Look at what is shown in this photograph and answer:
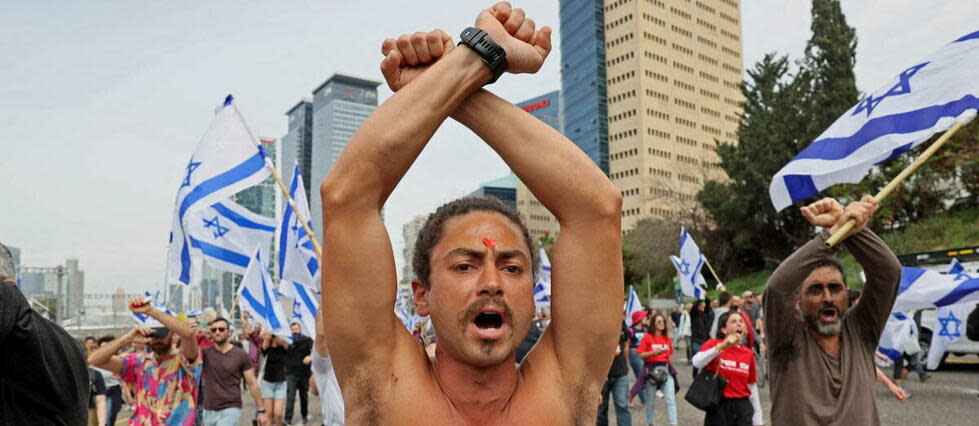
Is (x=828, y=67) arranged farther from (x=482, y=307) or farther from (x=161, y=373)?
(x=482, y=307)

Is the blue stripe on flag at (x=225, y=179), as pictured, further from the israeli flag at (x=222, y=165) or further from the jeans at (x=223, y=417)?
the jeans at (x=223, y=417)

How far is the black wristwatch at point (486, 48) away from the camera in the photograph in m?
1.95

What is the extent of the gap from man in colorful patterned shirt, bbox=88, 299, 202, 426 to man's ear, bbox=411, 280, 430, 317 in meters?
5.07

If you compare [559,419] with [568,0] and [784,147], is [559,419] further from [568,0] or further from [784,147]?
[568,0]

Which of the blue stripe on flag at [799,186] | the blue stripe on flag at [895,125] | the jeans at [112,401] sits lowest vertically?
the jeans at [112,401]

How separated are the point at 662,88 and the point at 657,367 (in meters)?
100

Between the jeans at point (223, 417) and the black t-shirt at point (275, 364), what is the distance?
103 inches

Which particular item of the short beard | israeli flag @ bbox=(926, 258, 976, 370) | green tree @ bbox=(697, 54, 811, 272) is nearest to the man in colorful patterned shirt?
the short beard

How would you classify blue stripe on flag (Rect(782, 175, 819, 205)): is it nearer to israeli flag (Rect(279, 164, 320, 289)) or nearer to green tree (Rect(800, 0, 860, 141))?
israeli flag (Rect(279, 164, 320, 289))

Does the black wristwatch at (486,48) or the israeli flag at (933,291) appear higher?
the black wristwatch at (486,48)

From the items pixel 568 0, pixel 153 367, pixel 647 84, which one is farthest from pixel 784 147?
pixel 568 0

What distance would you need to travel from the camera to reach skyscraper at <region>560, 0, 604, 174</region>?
10798 cm

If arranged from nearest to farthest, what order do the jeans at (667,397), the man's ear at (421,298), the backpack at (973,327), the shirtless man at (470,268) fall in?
1. the shirtless man at (470,268)
2. the man's ear at (421,298)
3. the backpack at (973,327)
4. the jeans at (667,397)

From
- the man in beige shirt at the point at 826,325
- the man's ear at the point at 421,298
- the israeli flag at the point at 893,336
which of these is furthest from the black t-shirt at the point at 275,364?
the man's ear at the point at 421,298
